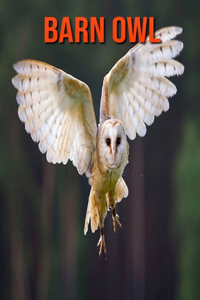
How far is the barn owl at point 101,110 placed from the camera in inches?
47.8

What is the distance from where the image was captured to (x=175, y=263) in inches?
133

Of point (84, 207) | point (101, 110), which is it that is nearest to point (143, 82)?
point (101, 110)

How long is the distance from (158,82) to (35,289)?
2350 millimetres

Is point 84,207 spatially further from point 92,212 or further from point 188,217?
point 92,212

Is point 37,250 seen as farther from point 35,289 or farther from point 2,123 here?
point 2,123

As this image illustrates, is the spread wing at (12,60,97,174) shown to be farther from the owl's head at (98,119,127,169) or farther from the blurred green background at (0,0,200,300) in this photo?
the blurred green background at (0,0,200,300)

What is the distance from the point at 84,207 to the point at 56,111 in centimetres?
195

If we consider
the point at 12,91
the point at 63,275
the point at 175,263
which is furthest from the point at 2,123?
the point at 175,263

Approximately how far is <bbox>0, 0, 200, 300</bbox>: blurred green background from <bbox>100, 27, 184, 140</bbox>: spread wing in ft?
5.61

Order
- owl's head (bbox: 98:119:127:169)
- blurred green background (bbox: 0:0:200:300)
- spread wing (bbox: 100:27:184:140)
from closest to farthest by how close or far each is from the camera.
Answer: owl's head (bbox: 98:119:127:169) → spread wing (bbox: 100:27:184:140) → blurred green background (bbox: 0:0:200:300)

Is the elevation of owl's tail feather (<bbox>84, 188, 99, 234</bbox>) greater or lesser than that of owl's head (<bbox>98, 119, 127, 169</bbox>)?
lesser

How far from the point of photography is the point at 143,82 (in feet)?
4.85

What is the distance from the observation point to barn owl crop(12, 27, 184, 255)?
1.21m

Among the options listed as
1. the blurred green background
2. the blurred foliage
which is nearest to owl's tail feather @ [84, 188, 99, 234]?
the blurred green background
